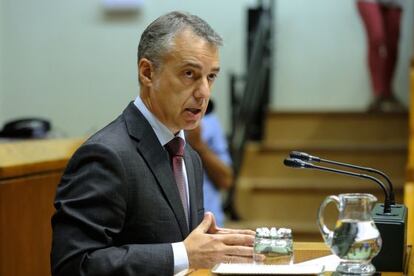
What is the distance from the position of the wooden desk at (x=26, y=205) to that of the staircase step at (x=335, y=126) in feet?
11.0

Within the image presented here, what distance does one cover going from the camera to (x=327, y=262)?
2.06 m

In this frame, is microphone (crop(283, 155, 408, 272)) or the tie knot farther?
the tie knot

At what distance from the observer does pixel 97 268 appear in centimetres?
194

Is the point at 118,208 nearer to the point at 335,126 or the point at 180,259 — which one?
the point at 180,259

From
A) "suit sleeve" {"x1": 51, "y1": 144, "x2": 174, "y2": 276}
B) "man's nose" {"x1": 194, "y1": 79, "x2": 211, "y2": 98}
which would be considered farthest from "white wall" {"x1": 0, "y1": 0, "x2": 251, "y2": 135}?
"suit sleeve" {"x1": 51, "y1": 144, "x2": 174, "y2": 276}

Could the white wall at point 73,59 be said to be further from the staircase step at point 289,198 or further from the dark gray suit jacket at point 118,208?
the dark gray suit jacket at point 118,208

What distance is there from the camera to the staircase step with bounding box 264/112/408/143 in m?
6.62

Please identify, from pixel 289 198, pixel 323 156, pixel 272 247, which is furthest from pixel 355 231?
pixel 323 156

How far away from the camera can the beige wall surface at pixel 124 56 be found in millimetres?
7387

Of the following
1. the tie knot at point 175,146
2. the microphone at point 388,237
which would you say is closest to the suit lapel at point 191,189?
the tie knot at point 175,146

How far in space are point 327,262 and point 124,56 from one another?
18.7 ft

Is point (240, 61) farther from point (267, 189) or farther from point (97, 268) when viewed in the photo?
point (97, 268)

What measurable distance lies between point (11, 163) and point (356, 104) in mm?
4646

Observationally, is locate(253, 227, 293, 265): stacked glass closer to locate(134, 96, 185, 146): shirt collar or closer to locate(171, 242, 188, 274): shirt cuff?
locate(171, 242, 188, 274): shirt cuff
